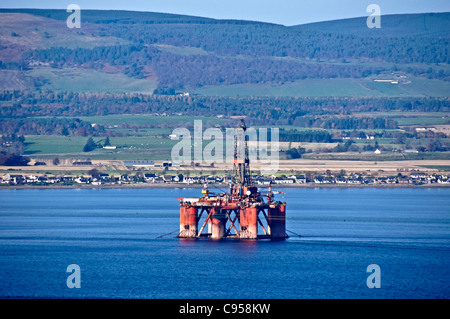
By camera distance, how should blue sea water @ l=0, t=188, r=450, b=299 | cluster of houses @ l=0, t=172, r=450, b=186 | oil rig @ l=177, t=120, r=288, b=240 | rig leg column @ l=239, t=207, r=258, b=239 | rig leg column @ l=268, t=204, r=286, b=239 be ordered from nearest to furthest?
blue sea water @ l=0, t=188, r=450, b=299 < rig leg column @ l=239, t=207, r=258, b=239 < oil rig @ l=177, t=120, r=288, b=240 < rig leg column @ l=268, t=204, r=286, b=239 < cluster of houses @ l=0, t=172, r=450, b=186

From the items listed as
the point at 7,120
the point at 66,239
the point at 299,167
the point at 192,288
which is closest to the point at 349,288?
the point at 192,288

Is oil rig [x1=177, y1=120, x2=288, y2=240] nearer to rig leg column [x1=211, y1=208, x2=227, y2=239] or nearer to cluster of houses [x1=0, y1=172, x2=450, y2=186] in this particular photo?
rig leg column [x1=211, y1=208, x2=227, y2=239]

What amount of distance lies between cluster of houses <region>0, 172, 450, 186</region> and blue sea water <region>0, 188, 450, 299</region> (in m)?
43.1

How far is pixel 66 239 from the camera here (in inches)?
2601

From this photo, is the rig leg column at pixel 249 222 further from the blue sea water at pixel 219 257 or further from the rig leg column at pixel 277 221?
the rig leg column at pixel 277 221

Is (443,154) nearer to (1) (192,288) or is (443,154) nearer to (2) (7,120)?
(2) (7,120)

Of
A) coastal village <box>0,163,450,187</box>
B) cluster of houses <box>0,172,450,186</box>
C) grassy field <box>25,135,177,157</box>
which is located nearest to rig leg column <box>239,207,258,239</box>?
coastal village <box>0,163,450,187</box>

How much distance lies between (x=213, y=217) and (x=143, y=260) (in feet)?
26.3

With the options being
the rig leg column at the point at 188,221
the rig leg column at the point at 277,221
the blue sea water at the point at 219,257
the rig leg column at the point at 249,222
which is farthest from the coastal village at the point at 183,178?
the rig leg column at the point at 249,222

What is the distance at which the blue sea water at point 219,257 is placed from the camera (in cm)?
4622

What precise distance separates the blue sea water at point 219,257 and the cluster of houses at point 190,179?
142 feet

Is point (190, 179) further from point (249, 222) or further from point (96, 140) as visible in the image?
point (249, 222)

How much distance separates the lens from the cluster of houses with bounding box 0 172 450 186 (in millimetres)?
136625

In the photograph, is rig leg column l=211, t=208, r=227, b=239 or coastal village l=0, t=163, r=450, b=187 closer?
rig leg column l=211, t=208, r=227, b=239
